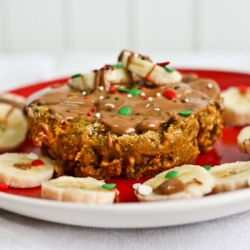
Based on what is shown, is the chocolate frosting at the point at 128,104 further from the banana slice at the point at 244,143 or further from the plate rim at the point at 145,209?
the plate rim at the point at 145,209

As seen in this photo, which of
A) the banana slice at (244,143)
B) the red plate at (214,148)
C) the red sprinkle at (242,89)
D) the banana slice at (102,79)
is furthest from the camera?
the red sprinkle at (242,89)

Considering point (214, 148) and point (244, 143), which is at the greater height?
point (244, 143)

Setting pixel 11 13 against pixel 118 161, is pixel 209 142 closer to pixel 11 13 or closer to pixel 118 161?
pixel 118 161

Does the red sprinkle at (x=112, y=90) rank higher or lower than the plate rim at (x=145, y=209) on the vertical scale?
higher

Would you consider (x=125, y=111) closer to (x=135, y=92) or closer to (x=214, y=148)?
(x=135, y=92)

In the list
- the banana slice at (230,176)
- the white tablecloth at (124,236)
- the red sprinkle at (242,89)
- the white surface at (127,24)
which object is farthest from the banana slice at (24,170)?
the white surface at (127,24)

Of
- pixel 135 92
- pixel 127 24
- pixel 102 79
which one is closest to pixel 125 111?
pixel 135 92

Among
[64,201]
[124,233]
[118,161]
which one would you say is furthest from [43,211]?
[118,161]
